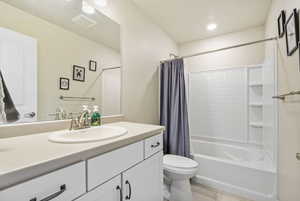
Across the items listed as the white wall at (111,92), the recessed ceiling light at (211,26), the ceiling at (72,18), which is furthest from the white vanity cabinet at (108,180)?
the recessed ceiling light at (211,26)

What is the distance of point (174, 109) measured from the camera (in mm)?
2020

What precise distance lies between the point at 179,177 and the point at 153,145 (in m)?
0.68

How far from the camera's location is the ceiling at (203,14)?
1.82 m

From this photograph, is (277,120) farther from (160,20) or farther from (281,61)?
(160,20)

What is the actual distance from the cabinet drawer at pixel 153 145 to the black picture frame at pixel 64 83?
30.3 inches

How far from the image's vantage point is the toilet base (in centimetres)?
154

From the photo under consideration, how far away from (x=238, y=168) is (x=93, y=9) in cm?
229

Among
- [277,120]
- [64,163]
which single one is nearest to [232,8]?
[277,120]

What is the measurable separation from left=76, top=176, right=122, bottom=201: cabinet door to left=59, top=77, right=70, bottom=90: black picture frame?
81 cm

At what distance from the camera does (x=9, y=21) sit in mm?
882

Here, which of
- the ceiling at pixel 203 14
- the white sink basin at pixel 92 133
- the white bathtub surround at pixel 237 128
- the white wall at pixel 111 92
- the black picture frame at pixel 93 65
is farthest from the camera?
the ceiling at pixel 203 14

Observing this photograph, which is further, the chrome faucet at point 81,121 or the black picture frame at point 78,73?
the black picture frame at point 78,73

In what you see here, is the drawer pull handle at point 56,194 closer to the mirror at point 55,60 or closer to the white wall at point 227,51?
the mirror at point 55,60

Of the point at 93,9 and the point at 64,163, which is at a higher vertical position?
the point at 93,9
